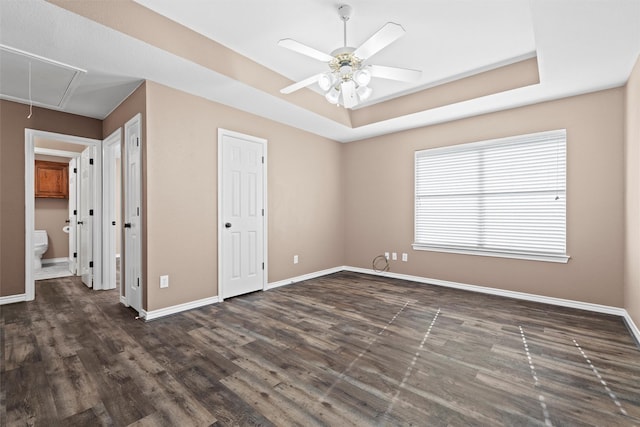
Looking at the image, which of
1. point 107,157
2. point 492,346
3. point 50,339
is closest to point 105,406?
point 50,339

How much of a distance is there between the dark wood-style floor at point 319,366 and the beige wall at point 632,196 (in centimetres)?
38

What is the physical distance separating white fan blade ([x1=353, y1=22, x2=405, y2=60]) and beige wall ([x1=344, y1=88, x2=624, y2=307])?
8.89ft

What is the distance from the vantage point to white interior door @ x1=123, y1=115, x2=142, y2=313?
3256 millimetres

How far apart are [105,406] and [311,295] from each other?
8.44 feet

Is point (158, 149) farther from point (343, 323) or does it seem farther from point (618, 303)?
point (618, 303)

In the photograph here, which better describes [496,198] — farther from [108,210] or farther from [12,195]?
[12,195]

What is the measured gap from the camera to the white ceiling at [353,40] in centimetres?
216

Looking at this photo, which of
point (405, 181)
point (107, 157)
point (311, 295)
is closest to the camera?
point (311, 295)

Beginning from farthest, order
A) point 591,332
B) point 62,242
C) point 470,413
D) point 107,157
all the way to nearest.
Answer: point 62,242
point 107,157
point 591,332
point 470,413

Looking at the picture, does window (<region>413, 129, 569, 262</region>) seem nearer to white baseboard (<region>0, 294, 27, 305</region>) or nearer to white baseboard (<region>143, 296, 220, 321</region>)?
white baseboard (<region>143, 296, 220, 321</region>)

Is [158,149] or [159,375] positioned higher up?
[158,149]

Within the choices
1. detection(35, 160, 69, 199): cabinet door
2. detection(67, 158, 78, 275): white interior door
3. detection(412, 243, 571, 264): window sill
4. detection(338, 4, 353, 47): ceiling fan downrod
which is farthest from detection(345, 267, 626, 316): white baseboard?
detection(35, 160, 69, 199): cabinet door

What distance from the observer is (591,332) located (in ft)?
9.05

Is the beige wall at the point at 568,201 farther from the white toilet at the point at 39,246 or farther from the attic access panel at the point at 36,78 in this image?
the white toilet at the point at 39,246
